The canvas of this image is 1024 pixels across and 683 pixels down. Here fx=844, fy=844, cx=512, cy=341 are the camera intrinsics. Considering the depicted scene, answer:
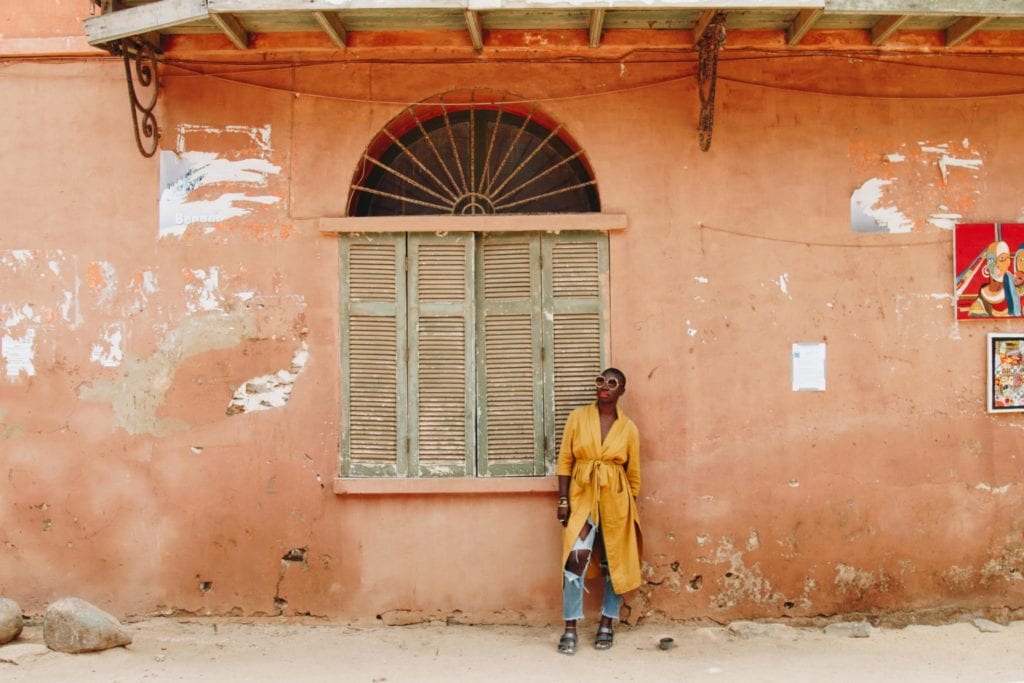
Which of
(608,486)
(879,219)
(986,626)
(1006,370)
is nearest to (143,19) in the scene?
(608,486)

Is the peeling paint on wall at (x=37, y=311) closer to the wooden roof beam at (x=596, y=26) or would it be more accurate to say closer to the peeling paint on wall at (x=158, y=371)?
the peeling paint on wall at (x=158, y=371)

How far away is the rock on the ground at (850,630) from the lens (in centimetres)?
492

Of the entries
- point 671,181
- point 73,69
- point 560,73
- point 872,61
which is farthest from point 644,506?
point 73,69

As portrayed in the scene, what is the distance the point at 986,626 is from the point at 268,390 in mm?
4529

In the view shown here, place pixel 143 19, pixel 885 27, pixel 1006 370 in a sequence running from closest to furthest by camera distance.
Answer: pixel 143 19, pixel 885 27, pixel 1006 370

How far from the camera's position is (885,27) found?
4.93 m

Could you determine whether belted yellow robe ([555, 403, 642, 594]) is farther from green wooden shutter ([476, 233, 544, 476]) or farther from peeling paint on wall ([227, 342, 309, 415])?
peeling paint on wall ([227, 342, 309, 415])

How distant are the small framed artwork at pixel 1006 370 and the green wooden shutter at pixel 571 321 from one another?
240 centimetres

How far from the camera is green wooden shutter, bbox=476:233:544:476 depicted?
17.0 feet

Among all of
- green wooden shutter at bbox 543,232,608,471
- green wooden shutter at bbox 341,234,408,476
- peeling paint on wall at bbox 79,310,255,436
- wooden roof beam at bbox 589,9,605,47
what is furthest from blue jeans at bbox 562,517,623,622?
wooden roof beam at bbox 589,9,605,47

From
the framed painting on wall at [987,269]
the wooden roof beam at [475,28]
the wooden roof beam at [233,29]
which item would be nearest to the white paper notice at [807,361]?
the framed painting on wall at [987,269]

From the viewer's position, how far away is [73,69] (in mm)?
5270

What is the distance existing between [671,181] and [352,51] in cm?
212

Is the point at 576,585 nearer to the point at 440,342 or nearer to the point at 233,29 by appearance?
the point at 440,342
